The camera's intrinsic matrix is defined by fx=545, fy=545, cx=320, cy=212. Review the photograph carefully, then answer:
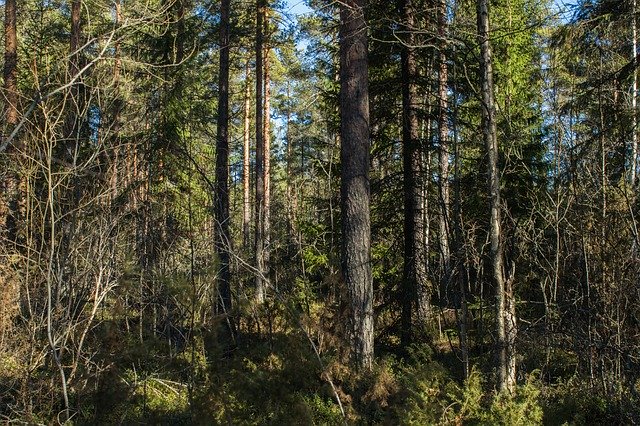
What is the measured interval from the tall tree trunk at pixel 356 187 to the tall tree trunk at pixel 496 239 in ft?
5.69

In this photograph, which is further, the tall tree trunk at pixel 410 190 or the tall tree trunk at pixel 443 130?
the tall tree trunk at pixel 410 190

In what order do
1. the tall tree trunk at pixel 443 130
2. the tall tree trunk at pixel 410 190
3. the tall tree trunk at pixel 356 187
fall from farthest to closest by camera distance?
the tall tree trunk at pixel 410 190
the tall tree trunk at pixel 443 130
the tall tree trunk at pixel 356 187

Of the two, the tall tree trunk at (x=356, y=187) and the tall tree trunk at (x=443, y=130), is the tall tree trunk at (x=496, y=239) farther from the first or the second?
the tall tree trunk at (x=356, y=187)

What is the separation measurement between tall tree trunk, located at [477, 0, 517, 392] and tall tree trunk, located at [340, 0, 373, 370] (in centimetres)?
173

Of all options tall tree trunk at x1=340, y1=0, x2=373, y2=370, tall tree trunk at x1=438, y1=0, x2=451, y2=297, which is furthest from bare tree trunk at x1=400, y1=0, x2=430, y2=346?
tall tree trunk at x1=340, y1=0, x2=373, y2=370

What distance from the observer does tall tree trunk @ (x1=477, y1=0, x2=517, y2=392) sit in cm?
634

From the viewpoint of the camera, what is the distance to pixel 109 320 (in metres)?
7.09

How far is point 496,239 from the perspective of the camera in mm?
6418

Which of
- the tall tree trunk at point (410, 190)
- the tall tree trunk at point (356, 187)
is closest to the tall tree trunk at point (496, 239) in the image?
the tall tree trunk at point (356, 187)

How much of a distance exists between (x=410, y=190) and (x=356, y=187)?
2.53 m

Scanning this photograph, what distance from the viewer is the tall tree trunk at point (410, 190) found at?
394 inches

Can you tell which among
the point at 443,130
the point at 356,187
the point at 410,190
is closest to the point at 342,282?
the point at 356,187

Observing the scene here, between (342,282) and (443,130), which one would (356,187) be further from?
(443,130)

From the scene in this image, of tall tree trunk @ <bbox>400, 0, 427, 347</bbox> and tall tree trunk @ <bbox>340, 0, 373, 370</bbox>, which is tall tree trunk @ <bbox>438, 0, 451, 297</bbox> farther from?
tall tree trunk @ <bbox>340, 0, 373, 370</bbox>
